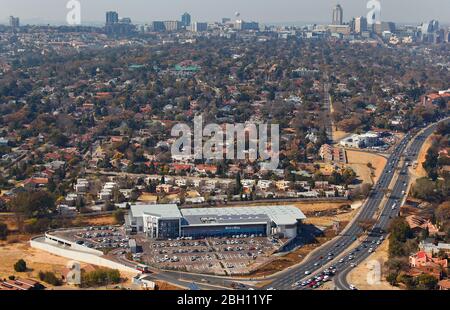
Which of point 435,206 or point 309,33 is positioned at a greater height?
point 309,33

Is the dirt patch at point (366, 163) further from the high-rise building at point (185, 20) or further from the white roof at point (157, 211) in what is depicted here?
the high-rise building at point (185, 20)

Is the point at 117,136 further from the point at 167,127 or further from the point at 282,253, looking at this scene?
the point at 282,253

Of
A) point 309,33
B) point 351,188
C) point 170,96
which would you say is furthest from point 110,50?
point 351,188

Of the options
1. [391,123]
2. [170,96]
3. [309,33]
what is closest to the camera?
[391,123]

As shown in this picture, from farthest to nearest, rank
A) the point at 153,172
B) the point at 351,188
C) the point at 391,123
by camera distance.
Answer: the point at 391,123
the point at 153,172
the point at 351,188

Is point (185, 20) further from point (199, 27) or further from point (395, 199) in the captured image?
point (395, 199)

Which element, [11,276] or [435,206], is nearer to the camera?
[11,276]

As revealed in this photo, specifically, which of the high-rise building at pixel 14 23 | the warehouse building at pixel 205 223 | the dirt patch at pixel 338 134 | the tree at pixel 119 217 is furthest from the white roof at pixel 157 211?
the high-rise building at pixel 14 23
